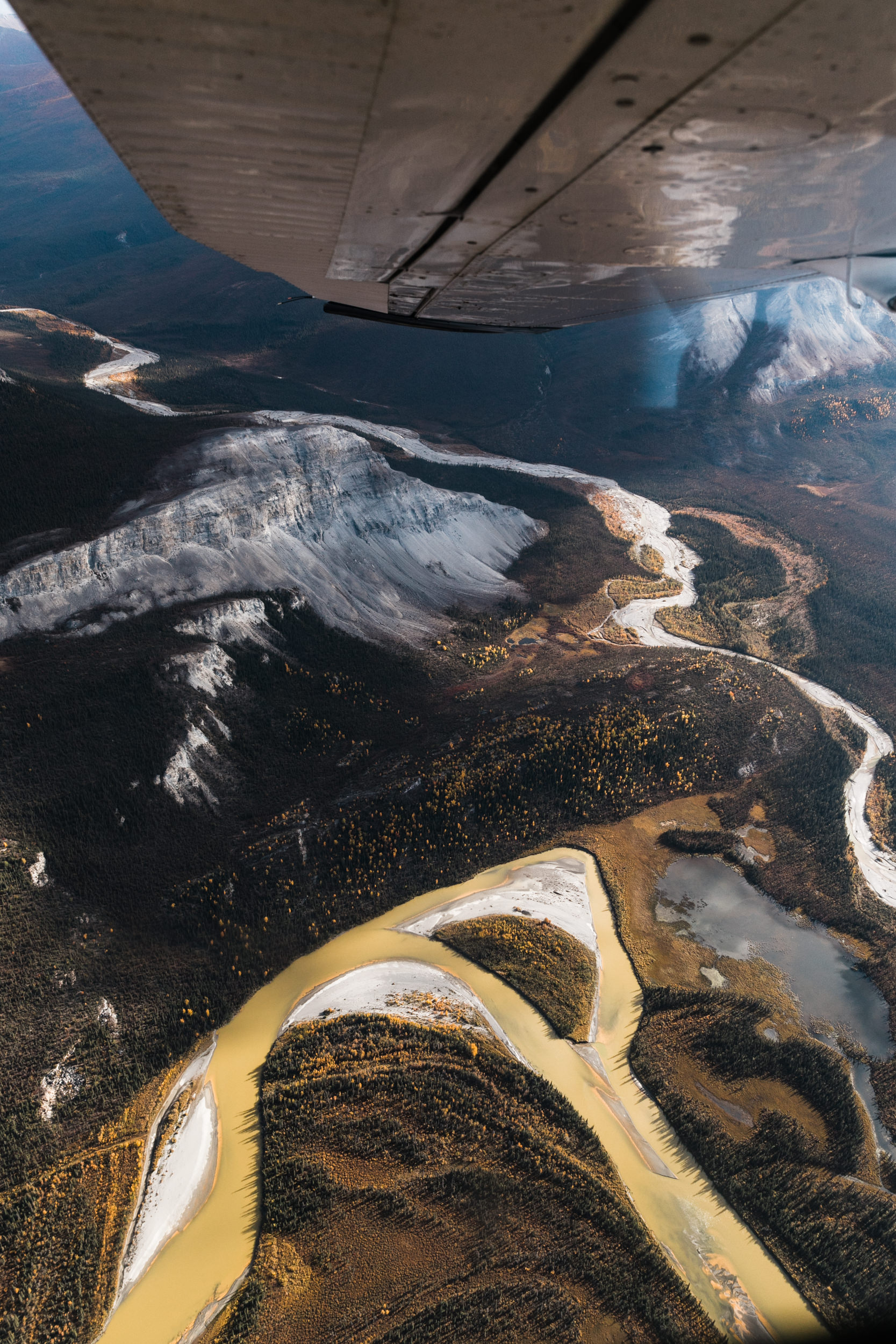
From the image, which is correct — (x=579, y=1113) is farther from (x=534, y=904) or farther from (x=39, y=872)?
(x=39, y=872)

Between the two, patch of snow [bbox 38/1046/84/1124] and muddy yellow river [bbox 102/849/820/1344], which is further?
patch of snow [bbox 38/1046/84/1124]

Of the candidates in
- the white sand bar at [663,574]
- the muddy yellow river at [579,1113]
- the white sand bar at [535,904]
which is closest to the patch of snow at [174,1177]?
the muddy yellow river at [579,1113]

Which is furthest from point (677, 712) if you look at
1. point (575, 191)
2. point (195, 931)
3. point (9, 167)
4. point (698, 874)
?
point (9, 167)

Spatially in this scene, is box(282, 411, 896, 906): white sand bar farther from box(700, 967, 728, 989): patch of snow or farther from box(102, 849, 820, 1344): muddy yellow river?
box(102, 849, 820, 1344): muddy yellow river

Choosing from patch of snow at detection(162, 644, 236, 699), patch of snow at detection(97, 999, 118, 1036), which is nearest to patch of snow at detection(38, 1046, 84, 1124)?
patch of snow at detection(97, 999, 118, 1036)

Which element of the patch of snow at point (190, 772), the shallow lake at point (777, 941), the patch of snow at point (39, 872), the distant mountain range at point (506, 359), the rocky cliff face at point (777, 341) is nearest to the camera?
the patch of snow at point (39, 872)

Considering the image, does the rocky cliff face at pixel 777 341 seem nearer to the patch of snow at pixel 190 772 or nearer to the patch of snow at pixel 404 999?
the patch of snow at pixel 190 772

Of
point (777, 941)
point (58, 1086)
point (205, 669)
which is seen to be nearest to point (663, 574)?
point (777, 941)
